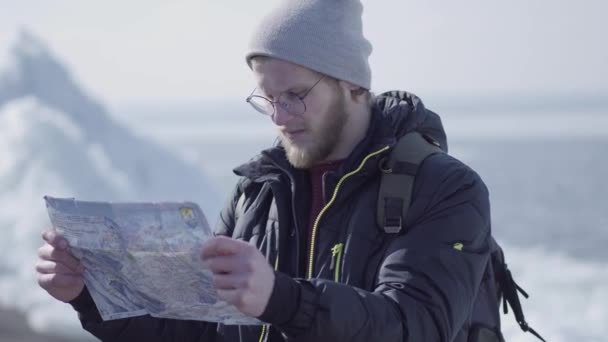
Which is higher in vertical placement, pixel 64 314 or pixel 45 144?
pixel 45 144

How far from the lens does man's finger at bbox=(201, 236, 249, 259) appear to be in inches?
82.2

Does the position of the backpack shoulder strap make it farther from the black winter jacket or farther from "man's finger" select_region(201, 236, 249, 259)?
"man's finger" select_region(201, 236, 249, 259)

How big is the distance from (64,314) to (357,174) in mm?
5478

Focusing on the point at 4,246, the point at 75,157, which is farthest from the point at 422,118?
the point at 75,157

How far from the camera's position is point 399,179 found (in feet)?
8.38

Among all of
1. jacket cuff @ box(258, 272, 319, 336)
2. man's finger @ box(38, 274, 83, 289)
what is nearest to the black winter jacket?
jacket cuff @ box(258, 272, 319, 336)

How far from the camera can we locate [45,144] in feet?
37.1

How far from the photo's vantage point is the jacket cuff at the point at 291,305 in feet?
7.02

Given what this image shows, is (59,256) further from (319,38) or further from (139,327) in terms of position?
(319,38)

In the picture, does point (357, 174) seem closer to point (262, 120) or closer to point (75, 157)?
point (75, 157)

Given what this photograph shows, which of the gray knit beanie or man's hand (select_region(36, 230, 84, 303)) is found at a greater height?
the gray knit beanie

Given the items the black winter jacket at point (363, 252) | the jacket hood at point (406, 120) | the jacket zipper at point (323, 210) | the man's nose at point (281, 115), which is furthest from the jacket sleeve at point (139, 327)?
the jacket hood at point (406, 120)

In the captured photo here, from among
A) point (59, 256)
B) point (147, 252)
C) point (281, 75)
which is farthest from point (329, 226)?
point (59, 256)

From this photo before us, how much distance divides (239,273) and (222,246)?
0.06 meters
